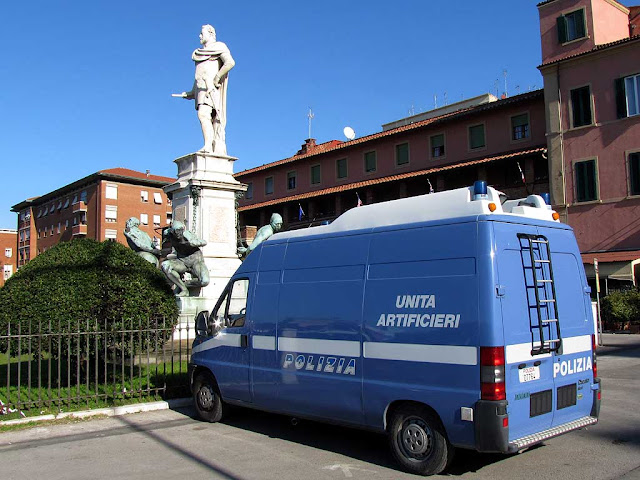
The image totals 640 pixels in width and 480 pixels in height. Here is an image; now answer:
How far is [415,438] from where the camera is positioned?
5762mm

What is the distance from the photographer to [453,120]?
3734 centimetres

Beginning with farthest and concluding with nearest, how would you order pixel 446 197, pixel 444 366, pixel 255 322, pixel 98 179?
pixel 98 179 < pixel 255 322 < pixel 446 197 < pixel 444 366

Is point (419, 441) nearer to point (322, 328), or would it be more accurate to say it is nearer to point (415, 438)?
point (415, 438)

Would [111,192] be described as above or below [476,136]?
above

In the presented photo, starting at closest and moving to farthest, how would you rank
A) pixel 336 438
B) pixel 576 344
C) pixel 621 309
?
pixel 576 344
pixel 336 438
pixel 621 309

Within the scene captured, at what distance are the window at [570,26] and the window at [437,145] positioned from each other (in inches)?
381

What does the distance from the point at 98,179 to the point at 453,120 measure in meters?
49.5

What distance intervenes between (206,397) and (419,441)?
3.61 m

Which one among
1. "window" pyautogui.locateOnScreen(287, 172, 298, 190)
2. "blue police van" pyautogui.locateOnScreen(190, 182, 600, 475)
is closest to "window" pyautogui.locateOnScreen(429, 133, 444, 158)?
"window" pyautogui.locateOnScreen(287, 172, 298, 190)

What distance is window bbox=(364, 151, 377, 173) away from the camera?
4281 centimetres

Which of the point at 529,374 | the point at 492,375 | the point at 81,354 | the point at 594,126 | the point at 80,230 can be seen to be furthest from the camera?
the point at 80,230

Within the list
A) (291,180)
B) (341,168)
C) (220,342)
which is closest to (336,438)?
(220,342)

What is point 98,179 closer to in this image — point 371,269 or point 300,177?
point 300,177

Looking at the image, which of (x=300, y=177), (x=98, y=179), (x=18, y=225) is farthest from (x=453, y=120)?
(x=18, y=225)
